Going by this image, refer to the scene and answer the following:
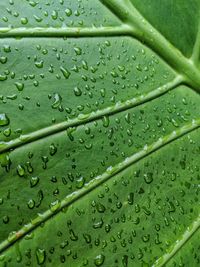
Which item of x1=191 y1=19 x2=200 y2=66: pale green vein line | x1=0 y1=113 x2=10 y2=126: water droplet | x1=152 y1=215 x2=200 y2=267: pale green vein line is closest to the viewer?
x1=0 y1=113 x2=10 y2=126: water droplet

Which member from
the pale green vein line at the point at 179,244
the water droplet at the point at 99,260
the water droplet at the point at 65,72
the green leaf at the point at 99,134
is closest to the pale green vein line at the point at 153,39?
the green leaf at the point at 99,134

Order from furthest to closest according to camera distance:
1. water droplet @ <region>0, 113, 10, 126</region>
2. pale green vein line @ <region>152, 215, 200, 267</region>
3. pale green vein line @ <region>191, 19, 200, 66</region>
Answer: pale green vein line @ <region>191, 19, 200, 66</region>, pale green vein line @ <region>152, 215, 200, 267</region>, water droplet @ <region>0, 113, 10, 126</region>

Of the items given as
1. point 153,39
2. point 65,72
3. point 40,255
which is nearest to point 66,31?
point 65,72

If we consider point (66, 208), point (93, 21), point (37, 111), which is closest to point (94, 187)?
point (66, 208)

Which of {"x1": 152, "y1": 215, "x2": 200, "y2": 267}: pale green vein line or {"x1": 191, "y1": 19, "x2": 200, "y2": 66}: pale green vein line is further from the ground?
{"x1": 191, "y1": 19, "x2": 200, "y2": 66}: pale green vein line

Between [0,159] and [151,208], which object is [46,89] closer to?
[0,159]

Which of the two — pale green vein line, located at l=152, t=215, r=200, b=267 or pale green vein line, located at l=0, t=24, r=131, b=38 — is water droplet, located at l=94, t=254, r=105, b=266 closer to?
pale green vein line, located at l=152, t=215, r=200, b=267

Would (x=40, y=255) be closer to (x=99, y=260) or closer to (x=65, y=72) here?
(x=99, y=260)

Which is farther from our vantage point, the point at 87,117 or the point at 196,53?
the point at 196,53

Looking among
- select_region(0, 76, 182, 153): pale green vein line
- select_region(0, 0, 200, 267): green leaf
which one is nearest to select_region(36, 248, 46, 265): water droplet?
select_region(0, 0, 200, 267): green leaf
